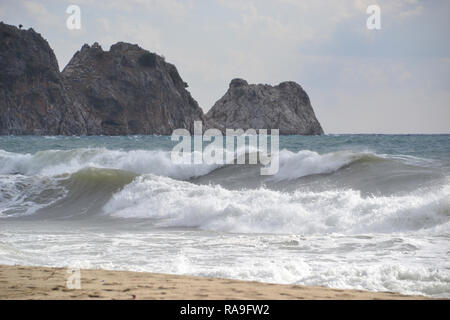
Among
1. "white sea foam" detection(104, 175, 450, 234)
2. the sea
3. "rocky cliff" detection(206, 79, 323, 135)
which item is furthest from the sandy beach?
"rocky cliff" detection(206, 79, 323, 135)

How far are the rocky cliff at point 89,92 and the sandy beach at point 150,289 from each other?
322ft

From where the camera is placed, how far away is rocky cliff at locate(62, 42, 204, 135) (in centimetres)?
11700

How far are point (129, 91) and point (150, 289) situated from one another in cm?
12328

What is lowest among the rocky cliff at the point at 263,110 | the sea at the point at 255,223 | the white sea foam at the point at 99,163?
the sea at the point at 255,223

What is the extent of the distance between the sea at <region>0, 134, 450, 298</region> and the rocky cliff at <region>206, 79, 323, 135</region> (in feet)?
332

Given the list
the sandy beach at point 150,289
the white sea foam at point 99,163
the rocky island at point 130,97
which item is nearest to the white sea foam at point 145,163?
the white sea foam at point 99,163

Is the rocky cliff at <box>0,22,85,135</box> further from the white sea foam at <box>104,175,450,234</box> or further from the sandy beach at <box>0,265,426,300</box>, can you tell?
the sandy beach at <box>0,265,426,300</box>

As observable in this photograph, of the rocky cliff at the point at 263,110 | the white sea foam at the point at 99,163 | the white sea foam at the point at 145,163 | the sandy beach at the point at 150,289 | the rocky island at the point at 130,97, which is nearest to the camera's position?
the sandy beach at the point at 150,289

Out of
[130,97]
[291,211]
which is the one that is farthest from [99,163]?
[130,97]

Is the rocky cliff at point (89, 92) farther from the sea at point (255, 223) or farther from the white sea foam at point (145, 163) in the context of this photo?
the sea at point (255, 223)

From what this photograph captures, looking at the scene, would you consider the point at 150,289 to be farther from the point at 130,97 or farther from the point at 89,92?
the point at 130,97

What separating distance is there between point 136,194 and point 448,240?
9.13 m

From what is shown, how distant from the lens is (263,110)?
124 m

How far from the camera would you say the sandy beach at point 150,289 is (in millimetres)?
4387
